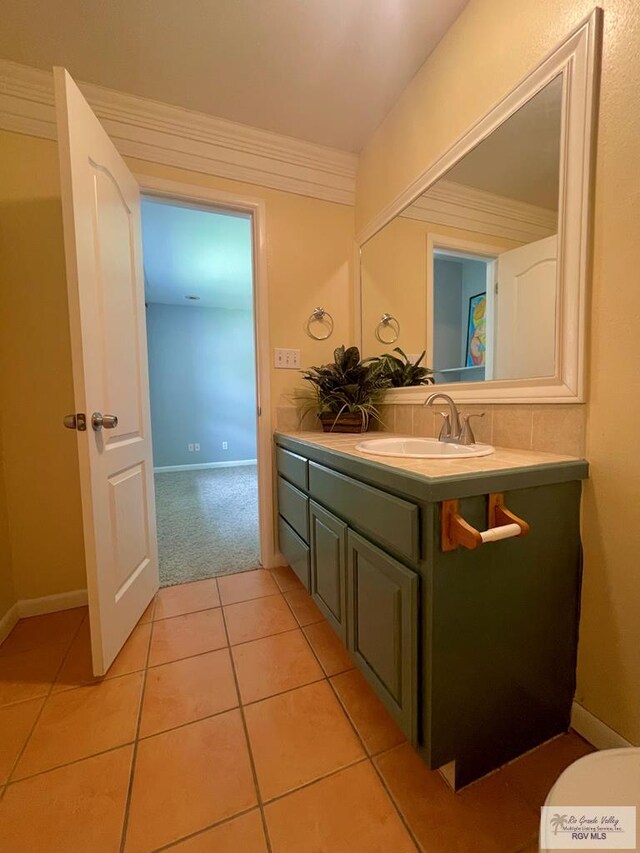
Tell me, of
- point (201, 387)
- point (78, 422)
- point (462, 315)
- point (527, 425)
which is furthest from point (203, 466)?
point (527, 425)

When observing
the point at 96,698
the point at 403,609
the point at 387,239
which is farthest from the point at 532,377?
the point at 96,698

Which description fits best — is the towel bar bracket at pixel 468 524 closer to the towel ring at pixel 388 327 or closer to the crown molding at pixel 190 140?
the towel ring at pixel 388 327

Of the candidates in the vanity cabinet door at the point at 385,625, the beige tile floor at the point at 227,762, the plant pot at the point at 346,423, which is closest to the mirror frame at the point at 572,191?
the vanity cabinet door at the point at 385,625

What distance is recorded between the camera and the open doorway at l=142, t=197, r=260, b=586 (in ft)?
7.56

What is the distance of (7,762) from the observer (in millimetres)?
902

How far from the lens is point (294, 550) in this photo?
1.58 m

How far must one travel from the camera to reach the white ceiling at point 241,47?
1.19 meters

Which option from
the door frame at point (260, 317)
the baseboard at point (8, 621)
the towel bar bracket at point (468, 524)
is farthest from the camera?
the door frame at point (260, 317)

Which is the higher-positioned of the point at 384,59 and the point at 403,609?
the point at 384,59

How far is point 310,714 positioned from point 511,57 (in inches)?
83.1

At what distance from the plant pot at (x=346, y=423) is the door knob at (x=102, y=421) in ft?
3.19

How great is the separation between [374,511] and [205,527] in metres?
2.03

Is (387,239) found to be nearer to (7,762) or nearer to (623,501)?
(623,501)

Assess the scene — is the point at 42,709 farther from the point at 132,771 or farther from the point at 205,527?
the point at 205,527
